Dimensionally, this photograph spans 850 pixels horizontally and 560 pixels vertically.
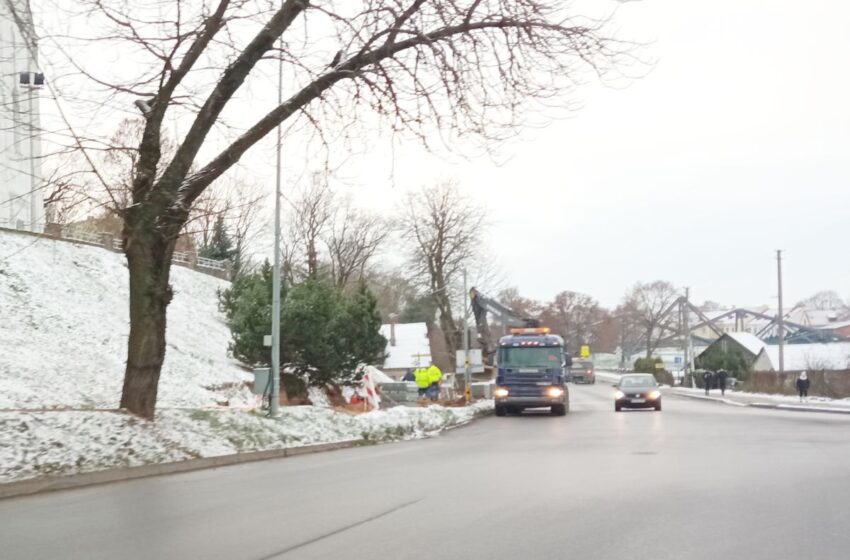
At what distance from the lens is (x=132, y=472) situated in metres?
12.9

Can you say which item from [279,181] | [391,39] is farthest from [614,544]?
[279,181]

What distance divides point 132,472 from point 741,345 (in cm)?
7568

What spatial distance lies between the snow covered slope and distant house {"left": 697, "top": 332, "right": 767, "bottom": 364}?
5166 cm

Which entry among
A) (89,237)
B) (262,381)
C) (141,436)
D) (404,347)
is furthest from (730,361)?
(141,436)

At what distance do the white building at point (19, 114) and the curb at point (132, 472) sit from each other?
471 centimetres

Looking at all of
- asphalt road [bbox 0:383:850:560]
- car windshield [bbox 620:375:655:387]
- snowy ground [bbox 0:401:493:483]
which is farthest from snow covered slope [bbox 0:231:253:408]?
car windshield [bbox 620:375:655:387]

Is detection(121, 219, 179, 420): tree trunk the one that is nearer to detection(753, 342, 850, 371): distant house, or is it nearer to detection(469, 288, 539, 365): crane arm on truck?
detection(469, 288, 539, 365): crane arm on truck

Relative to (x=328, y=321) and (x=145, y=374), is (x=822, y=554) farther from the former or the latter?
(x=328, y=321)

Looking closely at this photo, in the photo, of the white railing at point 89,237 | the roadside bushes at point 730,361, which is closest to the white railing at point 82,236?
the white railing at point 89,237

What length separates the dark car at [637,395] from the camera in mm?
34156

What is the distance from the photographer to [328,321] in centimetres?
3350

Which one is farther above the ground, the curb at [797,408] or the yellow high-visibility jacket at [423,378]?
the yellow high-visibility jacket at [423,378]

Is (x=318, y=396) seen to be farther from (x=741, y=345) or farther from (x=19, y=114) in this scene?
(x=741, y=345)

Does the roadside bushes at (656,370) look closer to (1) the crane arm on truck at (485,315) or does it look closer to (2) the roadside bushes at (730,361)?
(2) the roadside bushes at (730,361)
